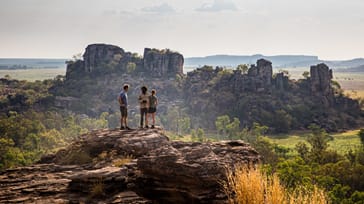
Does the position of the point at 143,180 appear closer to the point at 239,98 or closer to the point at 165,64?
the point at 239,98

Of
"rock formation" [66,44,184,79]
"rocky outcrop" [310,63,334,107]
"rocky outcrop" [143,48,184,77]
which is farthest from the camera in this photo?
"rock formation" [66,44,184,79]

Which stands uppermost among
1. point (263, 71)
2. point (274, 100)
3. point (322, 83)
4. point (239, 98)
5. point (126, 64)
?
point (126, 64)

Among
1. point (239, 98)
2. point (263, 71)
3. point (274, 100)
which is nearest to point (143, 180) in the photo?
point (239, 98)

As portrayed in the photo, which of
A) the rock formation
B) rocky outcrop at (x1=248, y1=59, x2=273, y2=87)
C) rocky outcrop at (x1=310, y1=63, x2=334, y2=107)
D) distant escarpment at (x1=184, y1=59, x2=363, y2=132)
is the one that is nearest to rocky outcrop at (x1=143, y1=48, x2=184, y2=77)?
the rock formation

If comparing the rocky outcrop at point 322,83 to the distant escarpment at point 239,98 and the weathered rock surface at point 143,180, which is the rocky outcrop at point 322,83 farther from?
the weathered rock surface at point 143,180

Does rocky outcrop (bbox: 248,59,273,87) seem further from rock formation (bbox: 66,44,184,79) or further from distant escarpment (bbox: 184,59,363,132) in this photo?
rock formation (bbox: 66,44,184,79)

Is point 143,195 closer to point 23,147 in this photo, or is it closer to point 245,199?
point 245,199

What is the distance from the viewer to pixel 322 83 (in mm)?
145625

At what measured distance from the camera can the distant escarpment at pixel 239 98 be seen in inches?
5251

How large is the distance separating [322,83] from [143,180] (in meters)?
145

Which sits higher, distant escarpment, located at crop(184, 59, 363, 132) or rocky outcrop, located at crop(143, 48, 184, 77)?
rocky outcrop, located at crop(143, 48, 184, 77)

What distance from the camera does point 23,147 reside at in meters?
89.8

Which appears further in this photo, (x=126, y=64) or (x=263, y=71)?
(x=126, y=64)

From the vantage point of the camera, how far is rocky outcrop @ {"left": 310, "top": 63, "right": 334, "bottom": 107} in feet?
474
